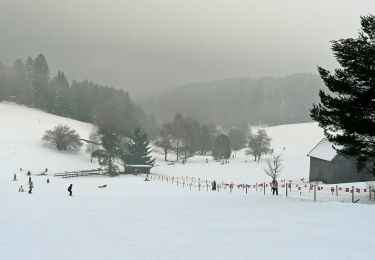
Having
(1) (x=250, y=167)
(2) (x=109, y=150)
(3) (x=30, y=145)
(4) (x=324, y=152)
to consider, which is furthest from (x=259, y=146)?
(3) (x=30, y=145)

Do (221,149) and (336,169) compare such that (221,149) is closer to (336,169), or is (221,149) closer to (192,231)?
(336,169)

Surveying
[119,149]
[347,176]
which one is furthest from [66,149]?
[347,176]

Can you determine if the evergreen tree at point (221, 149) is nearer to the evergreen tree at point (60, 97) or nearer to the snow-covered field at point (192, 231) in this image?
the evergreen tree at point (60, 97)

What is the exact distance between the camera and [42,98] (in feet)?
445

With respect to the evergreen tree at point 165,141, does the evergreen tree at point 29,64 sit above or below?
above

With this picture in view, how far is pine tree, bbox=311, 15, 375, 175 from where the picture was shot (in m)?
26.7

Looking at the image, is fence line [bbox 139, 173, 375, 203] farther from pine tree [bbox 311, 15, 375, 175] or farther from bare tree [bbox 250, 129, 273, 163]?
bare tree [bbox 250, 129, 273, 163]

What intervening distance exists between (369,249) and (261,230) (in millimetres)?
4886

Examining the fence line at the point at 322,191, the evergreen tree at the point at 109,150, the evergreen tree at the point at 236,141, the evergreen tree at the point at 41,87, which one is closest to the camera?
the fence line at the point at 322,191

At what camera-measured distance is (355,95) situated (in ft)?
90.5

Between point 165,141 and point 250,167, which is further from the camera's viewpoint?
point 165,141

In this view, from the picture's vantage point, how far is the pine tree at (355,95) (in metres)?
26.7

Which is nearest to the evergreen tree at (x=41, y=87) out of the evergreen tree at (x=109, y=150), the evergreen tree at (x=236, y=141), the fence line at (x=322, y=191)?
the evergreen tree at (x=109, y=150)

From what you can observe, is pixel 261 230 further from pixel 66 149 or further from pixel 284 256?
pixel 66 149
